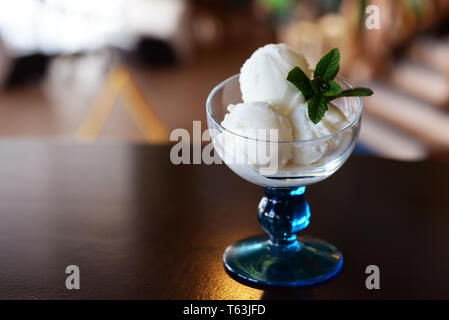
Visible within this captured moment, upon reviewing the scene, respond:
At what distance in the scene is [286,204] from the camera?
2.93ft

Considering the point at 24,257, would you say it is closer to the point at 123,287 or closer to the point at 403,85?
the point at 123,287

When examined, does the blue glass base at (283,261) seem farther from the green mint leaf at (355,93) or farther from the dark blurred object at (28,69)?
the dark blurred object at (28,69)

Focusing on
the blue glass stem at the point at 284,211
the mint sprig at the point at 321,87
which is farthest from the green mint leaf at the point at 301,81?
the blue glass stem at the point at 284,211

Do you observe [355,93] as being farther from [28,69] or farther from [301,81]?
[28,69]

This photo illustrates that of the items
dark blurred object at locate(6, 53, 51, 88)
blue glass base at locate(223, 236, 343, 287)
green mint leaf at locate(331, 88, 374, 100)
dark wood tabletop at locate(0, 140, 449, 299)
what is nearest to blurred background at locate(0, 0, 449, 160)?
dark blurred object at locate(6, 53, 51, 88)

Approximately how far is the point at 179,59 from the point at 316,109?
404 cm

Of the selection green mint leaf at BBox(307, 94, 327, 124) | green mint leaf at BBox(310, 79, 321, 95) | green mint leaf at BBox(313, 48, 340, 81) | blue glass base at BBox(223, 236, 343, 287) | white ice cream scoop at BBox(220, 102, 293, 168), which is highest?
green mint leaf at BBox(313, 48, 340, 81)

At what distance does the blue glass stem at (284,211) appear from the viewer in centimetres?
89

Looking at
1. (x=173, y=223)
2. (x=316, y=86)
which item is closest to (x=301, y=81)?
(x=316, y=86)

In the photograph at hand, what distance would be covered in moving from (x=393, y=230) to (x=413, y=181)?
7.8 inches

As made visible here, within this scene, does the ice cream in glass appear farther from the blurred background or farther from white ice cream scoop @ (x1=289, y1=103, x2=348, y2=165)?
the blurred background

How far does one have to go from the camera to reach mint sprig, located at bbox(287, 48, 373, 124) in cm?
79

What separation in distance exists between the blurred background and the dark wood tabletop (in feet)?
4.23

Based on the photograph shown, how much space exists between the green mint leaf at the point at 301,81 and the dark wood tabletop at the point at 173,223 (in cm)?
26
